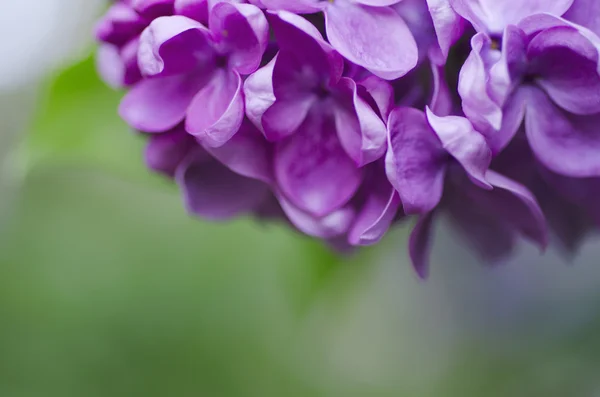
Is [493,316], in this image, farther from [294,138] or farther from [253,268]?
[294,138]

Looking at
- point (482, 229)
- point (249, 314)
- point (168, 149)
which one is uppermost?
point (168, 149)

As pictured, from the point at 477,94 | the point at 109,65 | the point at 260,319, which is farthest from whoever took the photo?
the point at 260,319

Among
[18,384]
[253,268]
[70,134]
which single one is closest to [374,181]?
[70,134]

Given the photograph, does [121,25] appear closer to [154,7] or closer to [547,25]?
[154,7]

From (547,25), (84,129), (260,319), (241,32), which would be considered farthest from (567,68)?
(260,319)

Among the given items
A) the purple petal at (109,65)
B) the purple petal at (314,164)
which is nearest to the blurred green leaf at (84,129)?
the purple petal at (109,65)

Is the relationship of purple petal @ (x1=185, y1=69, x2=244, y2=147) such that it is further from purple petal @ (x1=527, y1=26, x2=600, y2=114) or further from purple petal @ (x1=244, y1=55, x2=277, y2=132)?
purple petal @ (x1=527, y1=26, x2=600, y2=114)

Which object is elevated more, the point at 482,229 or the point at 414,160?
the point at 414,160
